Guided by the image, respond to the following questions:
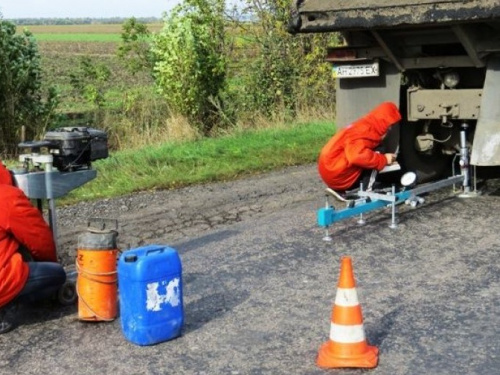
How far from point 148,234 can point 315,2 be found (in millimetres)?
2673

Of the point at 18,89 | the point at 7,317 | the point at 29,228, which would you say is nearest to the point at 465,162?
the point at 29,228

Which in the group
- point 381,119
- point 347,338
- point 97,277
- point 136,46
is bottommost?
point 347,338

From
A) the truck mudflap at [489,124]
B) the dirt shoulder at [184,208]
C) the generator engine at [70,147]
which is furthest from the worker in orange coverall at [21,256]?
the truck mudflap at [489,124]

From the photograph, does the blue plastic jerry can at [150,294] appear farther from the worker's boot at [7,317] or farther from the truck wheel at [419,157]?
the truck wheel at [419,157]

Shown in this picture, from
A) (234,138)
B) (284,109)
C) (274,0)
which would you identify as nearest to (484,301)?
(234,138)

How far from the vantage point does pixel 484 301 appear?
5172 mm

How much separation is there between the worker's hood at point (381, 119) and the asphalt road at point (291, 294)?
815 mm

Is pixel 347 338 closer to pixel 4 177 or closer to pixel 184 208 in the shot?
pixel 4 177

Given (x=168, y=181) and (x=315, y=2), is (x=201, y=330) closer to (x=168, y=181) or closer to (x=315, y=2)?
(x=315, y=2)

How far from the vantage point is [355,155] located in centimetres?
726

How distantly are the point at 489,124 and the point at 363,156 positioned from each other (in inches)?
48.1

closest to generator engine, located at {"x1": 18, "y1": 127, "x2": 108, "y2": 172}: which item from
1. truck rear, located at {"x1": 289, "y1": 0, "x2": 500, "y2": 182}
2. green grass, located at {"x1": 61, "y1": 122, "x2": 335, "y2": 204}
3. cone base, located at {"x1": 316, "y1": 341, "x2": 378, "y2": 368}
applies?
cone base, located at {"x1": 316, "y1": 341, "x2": 378, "y2": 368}

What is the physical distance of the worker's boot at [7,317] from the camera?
4.91m

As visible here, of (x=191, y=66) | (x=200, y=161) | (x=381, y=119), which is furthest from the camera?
(x=191, y=66)
